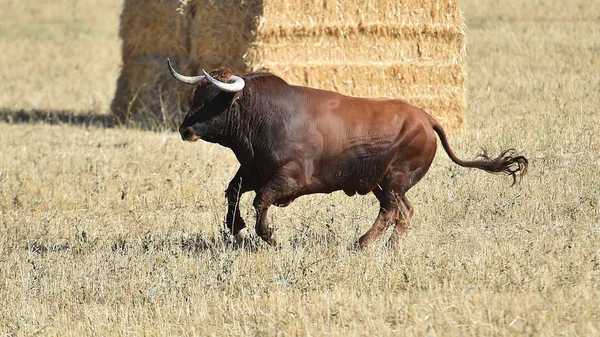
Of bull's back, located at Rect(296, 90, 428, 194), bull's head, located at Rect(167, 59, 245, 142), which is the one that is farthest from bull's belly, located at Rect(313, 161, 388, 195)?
bull's head, located at Rect(167, 59, 245, 142)

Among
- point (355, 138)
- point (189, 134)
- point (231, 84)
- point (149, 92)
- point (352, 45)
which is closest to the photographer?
point (231, 84)

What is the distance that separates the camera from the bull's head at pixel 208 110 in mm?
8281

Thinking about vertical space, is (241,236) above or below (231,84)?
below

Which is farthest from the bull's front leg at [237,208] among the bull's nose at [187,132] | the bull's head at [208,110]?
the bull's nose at [187,132]

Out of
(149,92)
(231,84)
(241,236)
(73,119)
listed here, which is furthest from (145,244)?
(73,119)

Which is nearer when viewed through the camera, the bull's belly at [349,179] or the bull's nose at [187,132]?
the bull's nose at [187,132]

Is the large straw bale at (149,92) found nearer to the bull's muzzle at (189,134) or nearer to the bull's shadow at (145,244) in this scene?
the bull's shadow at (145,244)

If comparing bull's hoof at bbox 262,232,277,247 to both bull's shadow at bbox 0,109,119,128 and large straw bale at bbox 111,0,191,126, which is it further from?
bull's shadow at bbox 0,109,119,128

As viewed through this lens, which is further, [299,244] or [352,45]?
[352,45]

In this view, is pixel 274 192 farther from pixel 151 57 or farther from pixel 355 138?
pixel 151 57

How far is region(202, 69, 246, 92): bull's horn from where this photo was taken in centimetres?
804

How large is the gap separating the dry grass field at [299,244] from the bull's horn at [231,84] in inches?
47.9

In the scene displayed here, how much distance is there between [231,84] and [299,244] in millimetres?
1347

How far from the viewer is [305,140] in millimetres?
8328
